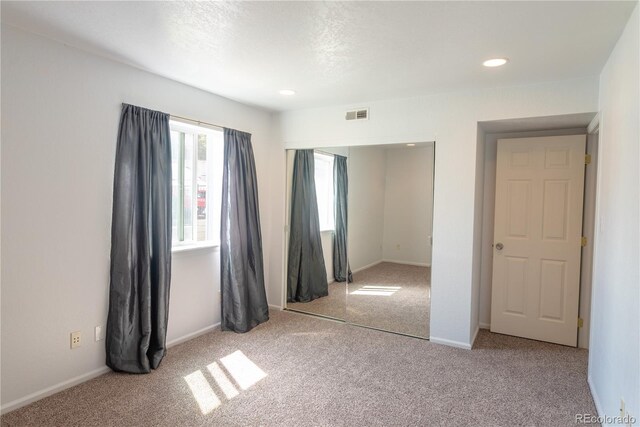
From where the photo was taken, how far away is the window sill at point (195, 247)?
130 inches

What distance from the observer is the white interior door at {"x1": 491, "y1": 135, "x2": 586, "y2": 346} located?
3480 mm

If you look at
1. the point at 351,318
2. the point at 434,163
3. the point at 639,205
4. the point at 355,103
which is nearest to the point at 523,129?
the point at 434,163

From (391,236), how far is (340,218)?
0.60m

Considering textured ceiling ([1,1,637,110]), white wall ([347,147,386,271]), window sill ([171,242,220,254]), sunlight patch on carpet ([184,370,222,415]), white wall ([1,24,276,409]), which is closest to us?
textured ceiling ([1,1,637,110])

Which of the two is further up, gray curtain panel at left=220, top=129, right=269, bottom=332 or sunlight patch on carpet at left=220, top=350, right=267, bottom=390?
gray curtain panel at left=220, top=129, right=269, bottom=332

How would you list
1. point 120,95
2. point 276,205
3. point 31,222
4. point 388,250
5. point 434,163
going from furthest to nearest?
point 276,205, point 388,250, point 434,163, point 120,95, point 31,222

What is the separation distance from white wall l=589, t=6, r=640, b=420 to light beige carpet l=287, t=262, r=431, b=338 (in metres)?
1.41

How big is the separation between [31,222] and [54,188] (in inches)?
10.0

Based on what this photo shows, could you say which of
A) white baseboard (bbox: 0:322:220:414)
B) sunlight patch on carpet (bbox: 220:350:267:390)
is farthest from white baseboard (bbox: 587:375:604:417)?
white baseboard (bbox: 0:322:220:414)

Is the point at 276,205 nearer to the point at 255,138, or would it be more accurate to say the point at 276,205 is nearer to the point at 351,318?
the point at 255,138

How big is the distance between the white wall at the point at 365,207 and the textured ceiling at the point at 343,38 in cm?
101

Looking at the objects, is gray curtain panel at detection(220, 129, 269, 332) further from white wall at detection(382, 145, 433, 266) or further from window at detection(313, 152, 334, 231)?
white wall at detection(382, 145, 433, 266)

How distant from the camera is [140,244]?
285 cm

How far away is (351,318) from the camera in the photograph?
4.03 meters
